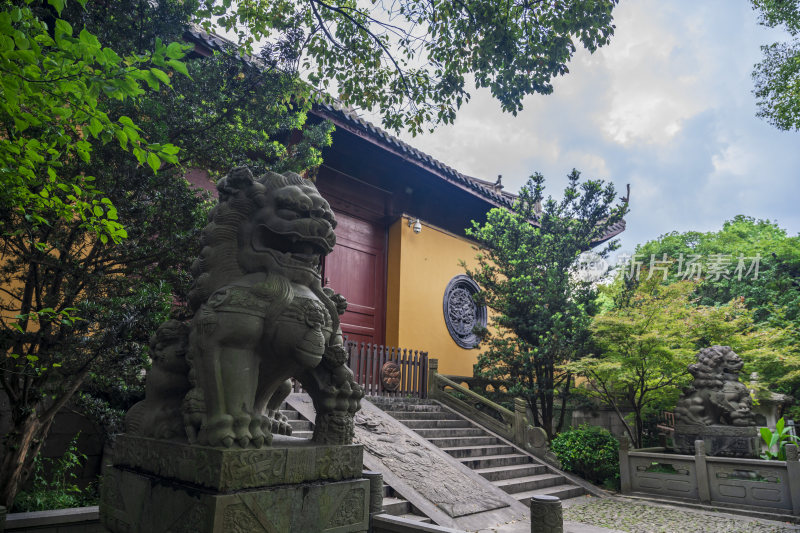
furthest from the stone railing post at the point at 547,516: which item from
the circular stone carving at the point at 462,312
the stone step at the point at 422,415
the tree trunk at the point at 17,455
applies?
the circular stone carving at the point at 462,312

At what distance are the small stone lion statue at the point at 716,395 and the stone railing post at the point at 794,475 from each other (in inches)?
58.1

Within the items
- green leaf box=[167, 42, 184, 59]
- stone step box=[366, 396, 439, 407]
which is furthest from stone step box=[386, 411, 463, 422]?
green leaf box=[167, 42, 184, 59]

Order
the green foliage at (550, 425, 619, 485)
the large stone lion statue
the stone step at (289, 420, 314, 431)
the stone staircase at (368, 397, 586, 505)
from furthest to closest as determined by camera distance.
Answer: the green foliage at (550, 425, 619, 485), the stone staircase at (368, 397, 586, 505), the stone step at (289, 420, 314, 431), the large stone lion statue

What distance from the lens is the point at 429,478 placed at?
241 inches

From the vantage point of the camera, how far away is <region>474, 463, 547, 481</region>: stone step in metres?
7.41

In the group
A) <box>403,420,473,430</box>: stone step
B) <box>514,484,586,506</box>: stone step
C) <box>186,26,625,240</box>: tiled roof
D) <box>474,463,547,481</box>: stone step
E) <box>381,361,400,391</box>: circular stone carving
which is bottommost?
<box>514,484,586,506</box>: stone step

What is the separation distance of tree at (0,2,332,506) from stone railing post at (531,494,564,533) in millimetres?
3120

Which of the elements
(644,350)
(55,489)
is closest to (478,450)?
(644,350)

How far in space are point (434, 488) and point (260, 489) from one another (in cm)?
420

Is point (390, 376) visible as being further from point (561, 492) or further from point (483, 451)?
point (561, 492)

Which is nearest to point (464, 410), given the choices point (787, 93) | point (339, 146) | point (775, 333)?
point (339, 146)

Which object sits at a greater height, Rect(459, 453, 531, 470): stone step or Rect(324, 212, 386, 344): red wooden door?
Rect(324, 212, 386, 344): red wooden door

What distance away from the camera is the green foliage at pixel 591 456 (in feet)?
28.1

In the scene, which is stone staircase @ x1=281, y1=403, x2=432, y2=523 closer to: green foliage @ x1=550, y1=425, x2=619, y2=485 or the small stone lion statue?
green foliage @ x1=550, y1=425, x2=619, y2=485
